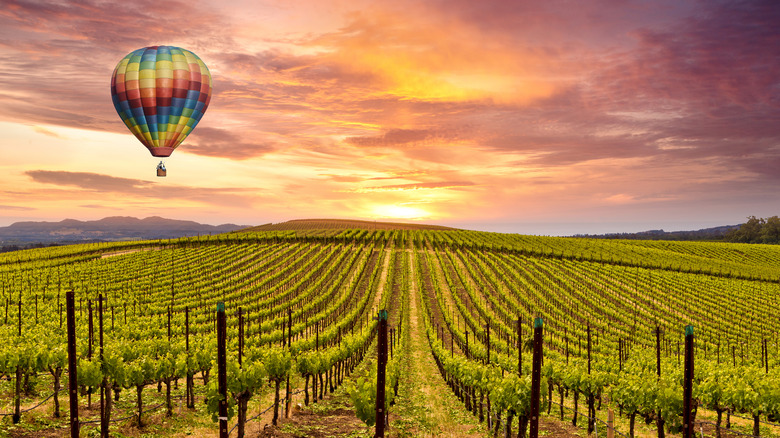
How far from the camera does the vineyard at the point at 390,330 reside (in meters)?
15.4

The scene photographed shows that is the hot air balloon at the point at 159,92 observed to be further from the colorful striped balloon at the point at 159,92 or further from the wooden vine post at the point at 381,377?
the wooden vine post at the point at 381,377

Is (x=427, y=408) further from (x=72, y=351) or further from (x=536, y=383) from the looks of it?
(x=72, y=351)

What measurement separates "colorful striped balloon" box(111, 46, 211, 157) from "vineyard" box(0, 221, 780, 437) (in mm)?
14527

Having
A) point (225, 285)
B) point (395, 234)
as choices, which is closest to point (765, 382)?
point (225, 285)

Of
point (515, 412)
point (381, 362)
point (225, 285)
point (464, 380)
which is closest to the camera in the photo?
point (381, 362)

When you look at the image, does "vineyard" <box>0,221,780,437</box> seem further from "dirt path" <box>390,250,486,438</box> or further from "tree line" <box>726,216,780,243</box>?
"tree line" <box>726,216,780,243</box>

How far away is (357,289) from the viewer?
184ft

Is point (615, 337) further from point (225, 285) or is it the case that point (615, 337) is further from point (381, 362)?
point (225, 285)

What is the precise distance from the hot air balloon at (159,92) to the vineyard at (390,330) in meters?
14.5

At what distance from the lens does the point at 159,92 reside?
32.9 meters

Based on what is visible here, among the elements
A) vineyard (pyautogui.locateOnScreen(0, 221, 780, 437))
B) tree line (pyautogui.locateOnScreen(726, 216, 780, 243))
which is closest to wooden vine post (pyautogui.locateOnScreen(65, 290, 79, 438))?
vineyard (pyautogui.locateOnScreen(0, 221, 780, 437))

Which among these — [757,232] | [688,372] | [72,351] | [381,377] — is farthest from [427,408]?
[757,232]

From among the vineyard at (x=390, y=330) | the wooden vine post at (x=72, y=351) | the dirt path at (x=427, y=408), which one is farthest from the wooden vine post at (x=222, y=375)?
the dirt path at (x=427, y=408)

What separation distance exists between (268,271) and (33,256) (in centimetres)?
4886
